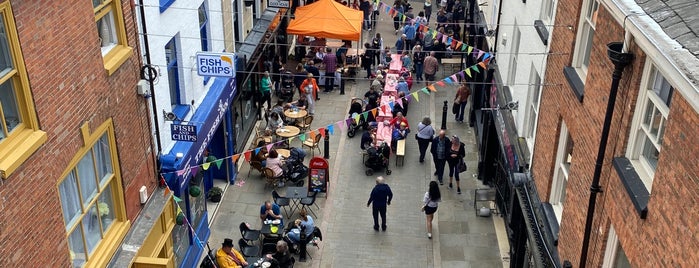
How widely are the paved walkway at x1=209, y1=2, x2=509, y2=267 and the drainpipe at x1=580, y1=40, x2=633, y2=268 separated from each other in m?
6.20

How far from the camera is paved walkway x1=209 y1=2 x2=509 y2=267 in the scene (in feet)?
49.8

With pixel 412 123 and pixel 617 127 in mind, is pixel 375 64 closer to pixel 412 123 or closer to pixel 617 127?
pixel 412 123

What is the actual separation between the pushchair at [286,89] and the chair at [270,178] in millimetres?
5628

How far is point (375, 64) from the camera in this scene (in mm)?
27953

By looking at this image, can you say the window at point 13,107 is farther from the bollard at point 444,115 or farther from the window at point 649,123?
the bollard at point 444,115

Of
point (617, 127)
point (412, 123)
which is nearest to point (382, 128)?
point (412, 123)

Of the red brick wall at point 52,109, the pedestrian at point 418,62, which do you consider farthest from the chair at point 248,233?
the pedestrian at point 418,62

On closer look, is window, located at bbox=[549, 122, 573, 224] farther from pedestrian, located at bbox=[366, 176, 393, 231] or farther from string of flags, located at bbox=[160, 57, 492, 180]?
string of flags, located at bbox=[160, 57, 492, 180]

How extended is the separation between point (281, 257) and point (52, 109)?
21.9 ft

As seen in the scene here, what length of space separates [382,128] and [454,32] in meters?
11.7

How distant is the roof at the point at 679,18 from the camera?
19.4ft

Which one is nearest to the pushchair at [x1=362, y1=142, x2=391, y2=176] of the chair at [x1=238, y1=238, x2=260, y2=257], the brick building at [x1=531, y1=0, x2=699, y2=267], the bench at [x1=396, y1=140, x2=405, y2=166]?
the bench at [x1=396, y1=140, x2=405, y2=166]

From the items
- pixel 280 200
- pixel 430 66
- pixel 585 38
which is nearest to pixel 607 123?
pixel 585 38

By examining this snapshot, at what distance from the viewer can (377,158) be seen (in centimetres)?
1875
